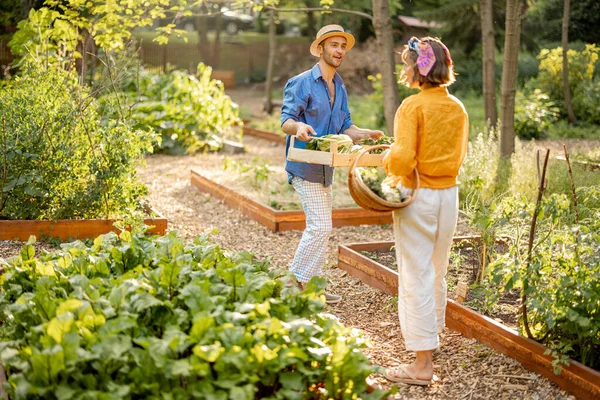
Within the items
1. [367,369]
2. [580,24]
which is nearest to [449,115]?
[367,369]

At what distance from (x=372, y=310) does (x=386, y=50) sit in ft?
14.7

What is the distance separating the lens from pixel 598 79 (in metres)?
18.0

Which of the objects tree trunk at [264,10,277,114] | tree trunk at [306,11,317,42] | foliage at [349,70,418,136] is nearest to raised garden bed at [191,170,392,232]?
foliage at [349,70,418,136]

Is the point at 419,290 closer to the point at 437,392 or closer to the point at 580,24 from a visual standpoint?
the point at 437,392

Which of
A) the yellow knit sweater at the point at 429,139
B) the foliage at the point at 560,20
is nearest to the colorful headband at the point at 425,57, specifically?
the yellow knit sweater at the point at 429,139

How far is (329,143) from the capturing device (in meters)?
4.96

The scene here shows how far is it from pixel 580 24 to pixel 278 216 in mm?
19232

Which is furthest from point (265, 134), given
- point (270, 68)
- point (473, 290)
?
point (473, 290)

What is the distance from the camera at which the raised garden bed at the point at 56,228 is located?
658 cm

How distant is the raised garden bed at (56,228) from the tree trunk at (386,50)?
3.67 metres

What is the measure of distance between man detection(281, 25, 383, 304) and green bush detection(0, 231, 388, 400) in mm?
1359

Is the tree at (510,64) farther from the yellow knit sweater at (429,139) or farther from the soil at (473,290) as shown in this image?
the yellow knit sweater at (429,139)

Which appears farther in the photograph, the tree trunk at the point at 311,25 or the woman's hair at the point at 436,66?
the tree trunk at the point at 311,25

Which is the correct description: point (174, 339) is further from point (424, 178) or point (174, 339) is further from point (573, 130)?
point (573, 130)
